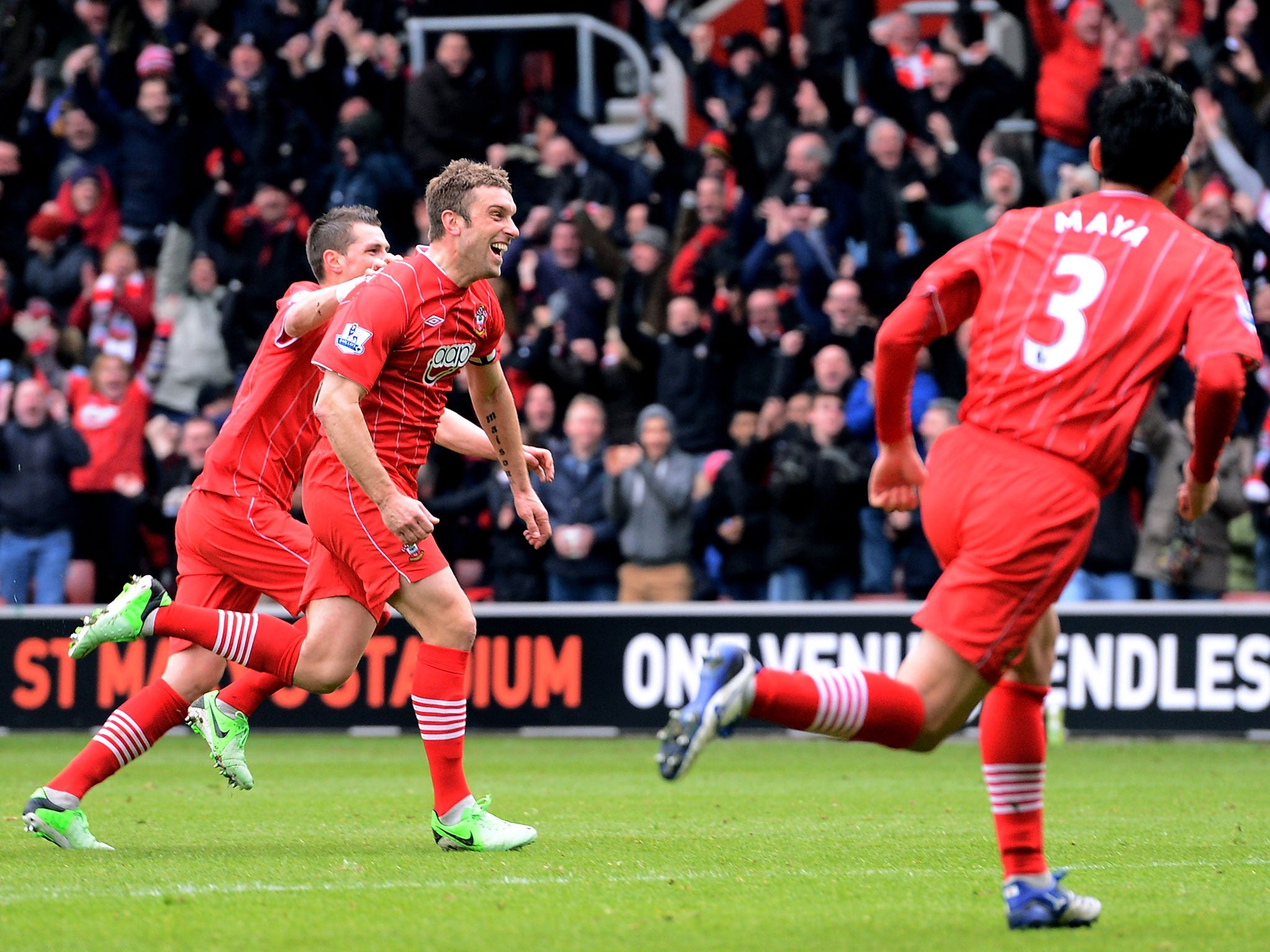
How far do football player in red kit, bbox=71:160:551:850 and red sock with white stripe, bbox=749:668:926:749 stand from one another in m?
2.13

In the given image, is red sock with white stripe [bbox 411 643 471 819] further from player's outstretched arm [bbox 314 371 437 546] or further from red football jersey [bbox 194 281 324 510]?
red football jersey [bbox 194 281 324 510]

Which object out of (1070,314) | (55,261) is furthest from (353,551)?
(55,261)

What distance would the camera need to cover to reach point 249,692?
727 cm

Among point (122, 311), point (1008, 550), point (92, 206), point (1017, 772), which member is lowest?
point (1017, 772)

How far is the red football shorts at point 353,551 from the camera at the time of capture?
6.58 meters

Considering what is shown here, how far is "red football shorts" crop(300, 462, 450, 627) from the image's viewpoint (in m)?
6.58

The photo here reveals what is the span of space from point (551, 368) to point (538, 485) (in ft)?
3.00

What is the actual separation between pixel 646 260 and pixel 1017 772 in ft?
33.3

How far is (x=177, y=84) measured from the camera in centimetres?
1738

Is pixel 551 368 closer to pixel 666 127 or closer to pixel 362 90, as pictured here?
pixel 666 127

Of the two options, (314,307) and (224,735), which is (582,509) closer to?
(224,735)

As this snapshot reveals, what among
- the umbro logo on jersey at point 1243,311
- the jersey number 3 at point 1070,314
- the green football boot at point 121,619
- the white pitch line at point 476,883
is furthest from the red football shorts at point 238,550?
the umbro logo on jersey at point 1243,311

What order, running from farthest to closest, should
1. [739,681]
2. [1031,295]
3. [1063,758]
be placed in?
[1063,758], [1031,295], [739,681]

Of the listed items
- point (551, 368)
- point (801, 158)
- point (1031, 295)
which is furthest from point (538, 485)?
point (1031, 295)
